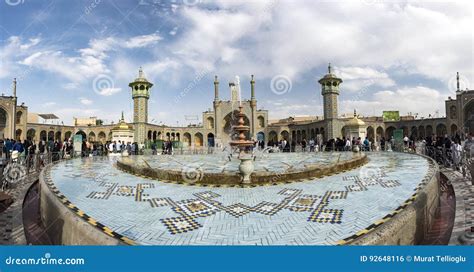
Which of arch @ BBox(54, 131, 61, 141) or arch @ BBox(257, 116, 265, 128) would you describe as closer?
arch @ BBox(257, 116, 265, 128)

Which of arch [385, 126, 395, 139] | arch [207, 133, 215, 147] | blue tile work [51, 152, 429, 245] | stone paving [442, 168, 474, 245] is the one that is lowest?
stone paving [442, 168, 474, 245]

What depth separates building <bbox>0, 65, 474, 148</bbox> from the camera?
24.5 meters

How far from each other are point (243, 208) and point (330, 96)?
2302cm

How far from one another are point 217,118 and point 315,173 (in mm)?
25709

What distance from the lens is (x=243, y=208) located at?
3537mm

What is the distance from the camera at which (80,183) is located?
5.18 m

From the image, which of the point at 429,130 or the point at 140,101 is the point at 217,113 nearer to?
the point at 140,101

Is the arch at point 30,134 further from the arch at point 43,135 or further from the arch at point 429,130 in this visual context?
the arch at point 429,130

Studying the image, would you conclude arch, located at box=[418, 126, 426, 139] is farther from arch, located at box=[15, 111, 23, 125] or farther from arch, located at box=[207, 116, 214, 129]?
arch, located at box=[15, 111, 23, 125]

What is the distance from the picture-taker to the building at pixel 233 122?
2455 cm

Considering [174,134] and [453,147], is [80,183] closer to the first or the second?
[453,147]

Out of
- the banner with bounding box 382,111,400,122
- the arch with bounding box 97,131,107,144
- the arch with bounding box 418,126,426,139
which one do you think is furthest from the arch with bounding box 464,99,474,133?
the arch with bounding box 97,131,107,144

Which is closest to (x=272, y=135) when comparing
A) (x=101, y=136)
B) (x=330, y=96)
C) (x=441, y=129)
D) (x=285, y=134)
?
(x=285, y=134)

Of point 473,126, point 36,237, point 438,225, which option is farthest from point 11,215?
point 473,126
